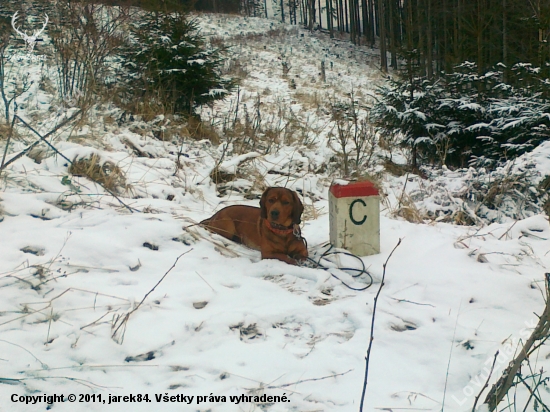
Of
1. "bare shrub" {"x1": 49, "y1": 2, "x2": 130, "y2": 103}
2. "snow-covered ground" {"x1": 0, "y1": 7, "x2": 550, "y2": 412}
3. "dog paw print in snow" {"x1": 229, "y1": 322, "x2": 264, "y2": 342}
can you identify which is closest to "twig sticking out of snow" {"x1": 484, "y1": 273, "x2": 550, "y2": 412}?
"snow-covered ground" {"x1": 0, "y1": 7, "x2": 550, "y2": 412}

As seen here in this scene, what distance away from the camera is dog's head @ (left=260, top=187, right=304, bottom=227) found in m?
3.03

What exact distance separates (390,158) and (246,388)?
22.2ft

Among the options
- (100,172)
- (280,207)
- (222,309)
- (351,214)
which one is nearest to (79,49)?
(100,172)

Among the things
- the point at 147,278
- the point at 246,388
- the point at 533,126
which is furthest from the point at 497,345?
the point at 533,126

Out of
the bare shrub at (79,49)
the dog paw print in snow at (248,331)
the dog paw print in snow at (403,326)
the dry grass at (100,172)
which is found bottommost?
the dog paw print in snow at (403,326)

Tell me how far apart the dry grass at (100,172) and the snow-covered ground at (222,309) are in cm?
9

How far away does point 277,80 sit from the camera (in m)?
16.5

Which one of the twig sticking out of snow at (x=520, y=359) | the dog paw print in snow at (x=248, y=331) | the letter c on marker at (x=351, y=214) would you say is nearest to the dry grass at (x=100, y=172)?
the letter c on marker at (x=351, y=214)

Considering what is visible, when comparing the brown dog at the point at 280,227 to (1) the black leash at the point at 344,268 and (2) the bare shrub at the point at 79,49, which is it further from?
(2) the bare shrub at the point at 79,49

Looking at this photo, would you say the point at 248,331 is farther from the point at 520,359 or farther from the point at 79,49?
the point at 79,49

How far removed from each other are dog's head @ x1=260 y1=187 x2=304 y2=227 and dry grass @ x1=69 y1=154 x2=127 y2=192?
5.72ft

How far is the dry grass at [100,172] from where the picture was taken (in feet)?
13.5

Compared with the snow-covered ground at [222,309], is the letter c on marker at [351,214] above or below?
above

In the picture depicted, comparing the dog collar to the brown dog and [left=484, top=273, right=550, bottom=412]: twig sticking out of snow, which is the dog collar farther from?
[left=484, top=273, right=550, bottom=412]: twig sticking out of snow
